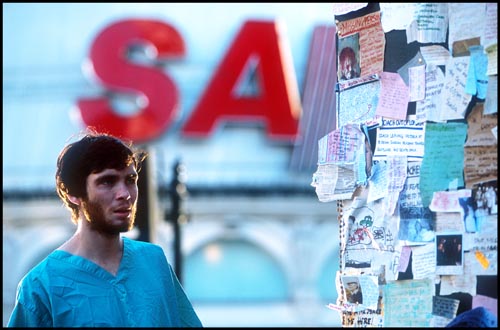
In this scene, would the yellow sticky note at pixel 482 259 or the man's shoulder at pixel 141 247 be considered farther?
the man's shoulder at pixel 141 247

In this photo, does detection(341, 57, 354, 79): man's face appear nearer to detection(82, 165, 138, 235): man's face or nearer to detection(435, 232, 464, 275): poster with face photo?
detection(435, 232, 464, 275): poster with face photo

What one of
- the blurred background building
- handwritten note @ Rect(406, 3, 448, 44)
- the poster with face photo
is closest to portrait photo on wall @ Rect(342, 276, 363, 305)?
the poster with face photo

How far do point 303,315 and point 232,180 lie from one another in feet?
11.0

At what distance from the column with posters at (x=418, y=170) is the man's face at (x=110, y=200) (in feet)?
1.84

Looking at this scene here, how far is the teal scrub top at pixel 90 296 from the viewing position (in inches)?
101

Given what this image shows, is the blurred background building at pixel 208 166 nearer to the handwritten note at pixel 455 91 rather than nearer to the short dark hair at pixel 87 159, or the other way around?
the short dark hair at pixel 87 159

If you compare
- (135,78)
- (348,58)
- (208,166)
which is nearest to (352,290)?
(348,58)

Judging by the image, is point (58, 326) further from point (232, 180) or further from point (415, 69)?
point (232, 180)

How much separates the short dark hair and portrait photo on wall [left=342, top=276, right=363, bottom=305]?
2.35 ft

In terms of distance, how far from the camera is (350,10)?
9.09 ft

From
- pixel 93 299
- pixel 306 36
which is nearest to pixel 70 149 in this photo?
pixel 93 299

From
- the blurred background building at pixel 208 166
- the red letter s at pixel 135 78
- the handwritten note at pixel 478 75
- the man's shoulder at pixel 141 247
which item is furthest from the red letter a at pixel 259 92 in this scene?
the handwritten note at pixel 478 75

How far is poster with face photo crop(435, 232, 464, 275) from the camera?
2.56 metres

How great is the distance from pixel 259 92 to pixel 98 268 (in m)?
18.5
